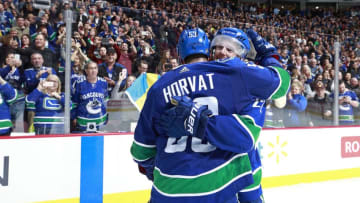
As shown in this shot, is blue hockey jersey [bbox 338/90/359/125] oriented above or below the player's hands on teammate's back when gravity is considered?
Answer: below

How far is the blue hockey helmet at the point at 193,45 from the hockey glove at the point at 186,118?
25 cm

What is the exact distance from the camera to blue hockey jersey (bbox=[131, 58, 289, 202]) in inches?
46.9

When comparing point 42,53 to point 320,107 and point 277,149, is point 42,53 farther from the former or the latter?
point 320,107

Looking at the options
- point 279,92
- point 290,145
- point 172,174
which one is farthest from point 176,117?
point 290,145

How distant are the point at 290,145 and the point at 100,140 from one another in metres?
2.29

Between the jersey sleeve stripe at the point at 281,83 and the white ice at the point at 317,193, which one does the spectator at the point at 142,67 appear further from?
the jersey sleeve stripe at the point at 281,83

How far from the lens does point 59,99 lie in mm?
3160

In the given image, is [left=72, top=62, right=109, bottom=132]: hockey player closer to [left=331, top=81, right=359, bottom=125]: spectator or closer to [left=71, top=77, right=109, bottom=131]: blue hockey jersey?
[left=71, top=77, right=109, bottom=131]: blue hockey jersey

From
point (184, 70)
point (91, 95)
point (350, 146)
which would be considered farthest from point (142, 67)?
point (350, 146)

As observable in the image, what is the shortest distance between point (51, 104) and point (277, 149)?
99.1 inches

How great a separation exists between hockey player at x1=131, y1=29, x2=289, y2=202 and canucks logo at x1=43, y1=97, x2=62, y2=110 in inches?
81.8

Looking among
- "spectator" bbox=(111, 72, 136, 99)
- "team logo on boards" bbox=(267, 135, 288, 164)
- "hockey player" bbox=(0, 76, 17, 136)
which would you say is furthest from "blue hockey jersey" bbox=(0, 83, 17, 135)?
"team logo on boards" bbox=(267, 135, 288, 164)

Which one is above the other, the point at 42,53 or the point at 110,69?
the point at 42,53

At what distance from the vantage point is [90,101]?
3.45 m
